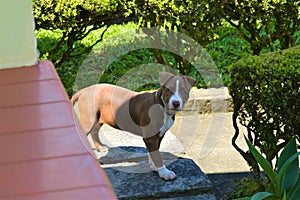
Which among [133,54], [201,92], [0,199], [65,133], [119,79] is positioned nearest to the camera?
[0,199]

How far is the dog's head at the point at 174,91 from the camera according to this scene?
3879 mm

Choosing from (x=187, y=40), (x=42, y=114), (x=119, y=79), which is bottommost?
(x=119, y=79)

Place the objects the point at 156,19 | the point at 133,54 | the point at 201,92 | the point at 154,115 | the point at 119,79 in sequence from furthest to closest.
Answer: the point at 133,54
the point at 119,79
the point at 201,92
the point at 156,19
the point at 154,115

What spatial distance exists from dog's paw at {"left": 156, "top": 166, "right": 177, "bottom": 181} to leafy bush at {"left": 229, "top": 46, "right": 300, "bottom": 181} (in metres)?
0.56

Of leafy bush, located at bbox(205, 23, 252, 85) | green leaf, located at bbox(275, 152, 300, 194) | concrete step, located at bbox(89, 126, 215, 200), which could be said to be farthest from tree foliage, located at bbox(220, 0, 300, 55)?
green leaf, located at bbox(275, 152, 300, 194)

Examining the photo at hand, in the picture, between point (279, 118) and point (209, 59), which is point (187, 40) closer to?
point (209, 59)

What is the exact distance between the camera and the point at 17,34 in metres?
2.22

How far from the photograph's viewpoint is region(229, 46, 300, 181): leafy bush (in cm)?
361

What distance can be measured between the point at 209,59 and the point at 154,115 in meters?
2.93

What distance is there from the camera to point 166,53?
6664mm

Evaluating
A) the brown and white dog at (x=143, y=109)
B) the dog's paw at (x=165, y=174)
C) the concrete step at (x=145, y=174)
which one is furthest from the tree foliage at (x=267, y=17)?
the dog's paw at (x=165, y=174)

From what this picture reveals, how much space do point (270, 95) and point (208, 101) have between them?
8.68 feet

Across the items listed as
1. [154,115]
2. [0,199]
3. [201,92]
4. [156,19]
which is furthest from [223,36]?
[0,199]

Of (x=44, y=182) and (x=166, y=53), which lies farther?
(x=166, y=53)
